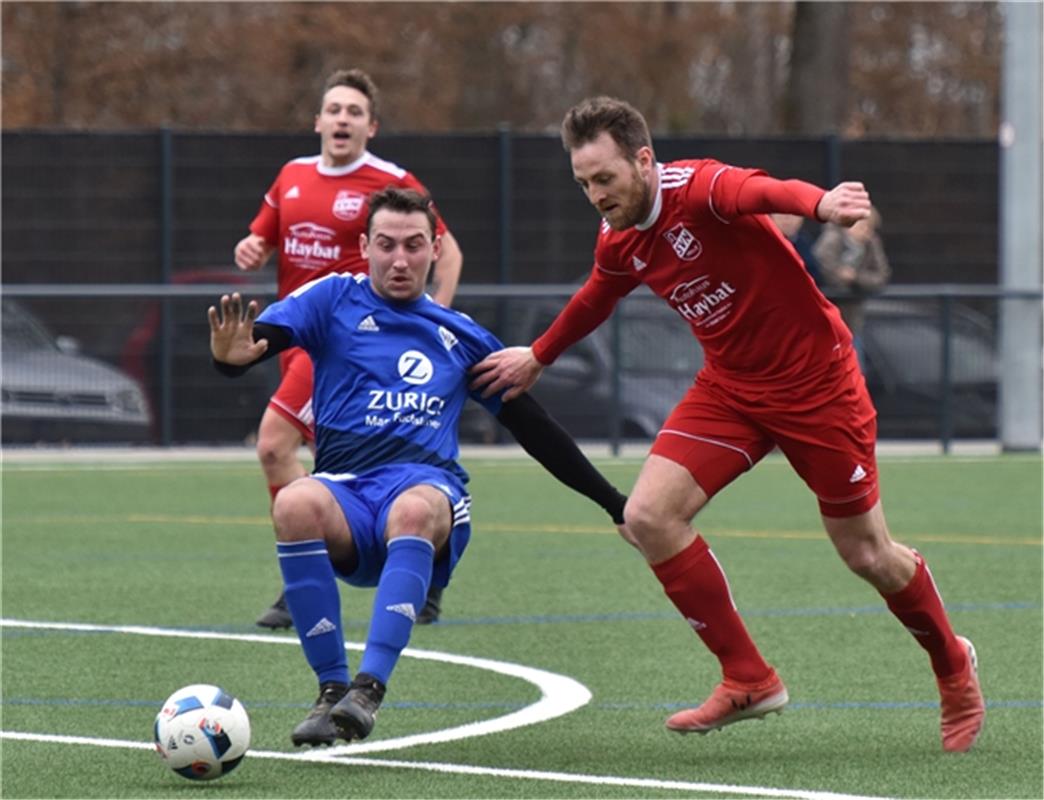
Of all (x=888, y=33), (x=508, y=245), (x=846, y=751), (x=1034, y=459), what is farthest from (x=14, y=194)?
(x=888, y=33)

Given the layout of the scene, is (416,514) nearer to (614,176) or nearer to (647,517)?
(647,517)

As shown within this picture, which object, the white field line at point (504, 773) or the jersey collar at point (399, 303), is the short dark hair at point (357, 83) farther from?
the white field line at point (504, 773)

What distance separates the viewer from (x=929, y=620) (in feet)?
22.1

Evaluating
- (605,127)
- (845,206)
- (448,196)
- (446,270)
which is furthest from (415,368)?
(448,196)

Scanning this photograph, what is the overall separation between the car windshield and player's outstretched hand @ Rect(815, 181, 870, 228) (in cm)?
1252

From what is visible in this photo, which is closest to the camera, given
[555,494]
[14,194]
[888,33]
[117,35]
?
[555,494]

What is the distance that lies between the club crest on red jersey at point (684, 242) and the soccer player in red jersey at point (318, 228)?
285 cm

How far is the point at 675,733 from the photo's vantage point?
6.72 meters

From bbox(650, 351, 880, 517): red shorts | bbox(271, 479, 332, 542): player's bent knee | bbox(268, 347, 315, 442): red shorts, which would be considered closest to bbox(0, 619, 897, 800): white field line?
bbox(271, 479, 332, 542): player's bent knee

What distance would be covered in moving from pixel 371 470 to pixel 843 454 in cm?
143

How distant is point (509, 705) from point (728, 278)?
1.59m

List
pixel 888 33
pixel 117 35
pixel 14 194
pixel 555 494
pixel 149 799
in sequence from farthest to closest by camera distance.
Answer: pixel 888 33 → pixel 117 35 → pixel 14 194 → pixel 555 494 → pixel 149 799

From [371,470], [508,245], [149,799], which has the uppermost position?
[508,245]

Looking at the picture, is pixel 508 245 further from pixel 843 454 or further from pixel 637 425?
pixel 843 454
